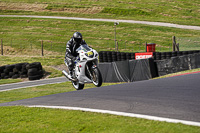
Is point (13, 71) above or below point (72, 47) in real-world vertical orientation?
below

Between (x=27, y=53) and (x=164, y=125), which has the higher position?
(x=164, y=125)

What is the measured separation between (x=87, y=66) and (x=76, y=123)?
9.80 feet

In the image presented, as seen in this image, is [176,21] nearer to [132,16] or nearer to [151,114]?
[132,16]

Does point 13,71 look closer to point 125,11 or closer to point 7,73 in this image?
point 7,73

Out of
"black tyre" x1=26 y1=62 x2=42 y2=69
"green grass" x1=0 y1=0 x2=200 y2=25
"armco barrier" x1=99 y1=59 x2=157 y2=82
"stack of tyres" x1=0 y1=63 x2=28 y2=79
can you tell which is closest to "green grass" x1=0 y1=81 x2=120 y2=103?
"armco barrier" x1=99 y1=59 x2=157 y2=82

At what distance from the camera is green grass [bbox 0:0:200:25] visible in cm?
6078

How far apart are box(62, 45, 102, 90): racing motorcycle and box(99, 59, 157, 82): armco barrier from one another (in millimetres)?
9993

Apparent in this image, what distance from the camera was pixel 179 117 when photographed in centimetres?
794

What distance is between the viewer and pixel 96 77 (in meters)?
10.4

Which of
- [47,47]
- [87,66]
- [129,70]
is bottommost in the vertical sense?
[47,47]

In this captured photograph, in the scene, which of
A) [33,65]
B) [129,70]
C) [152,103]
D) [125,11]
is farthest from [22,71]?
[125,11]

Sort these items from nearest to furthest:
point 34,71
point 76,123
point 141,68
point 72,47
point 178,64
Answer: point 76,123
point 72,47
point 178,64
point 141,68
point 34,71

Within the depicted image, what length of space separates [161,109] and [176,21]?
165 feet

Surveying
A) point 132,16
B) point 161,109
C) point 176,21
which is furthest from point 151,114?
point 132,16
